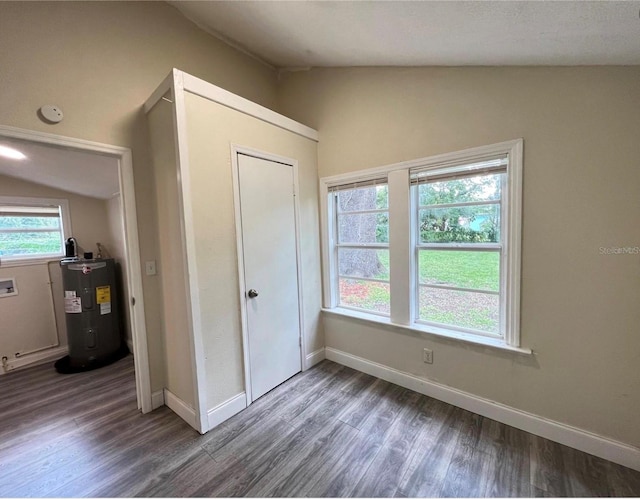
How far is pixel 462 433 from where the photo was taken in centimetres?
175

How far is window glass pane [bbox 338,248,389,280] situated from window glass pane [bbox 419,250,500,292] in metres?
0.35

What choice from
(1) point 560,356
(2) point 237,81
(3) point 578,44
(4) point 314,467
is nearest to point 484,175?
(3) point 578,44

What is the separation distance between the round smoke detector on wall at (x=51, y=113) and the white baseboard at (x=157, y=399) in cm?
210

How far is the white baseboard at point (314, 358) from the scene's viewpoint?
263cm

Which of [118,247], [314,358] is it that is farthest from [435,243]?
[118,247]

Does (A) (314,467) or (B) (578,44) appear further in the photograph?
(A) (314,467)

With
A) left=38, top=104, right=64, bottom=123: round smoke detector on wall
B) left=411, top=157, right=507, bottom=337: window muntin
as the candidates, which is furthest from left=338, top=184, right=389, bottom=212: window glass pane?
left=38, top=104, right=64, bottom=123: round smoke detector on wall

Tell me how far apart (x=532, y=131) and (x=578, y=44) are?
1.49 ft

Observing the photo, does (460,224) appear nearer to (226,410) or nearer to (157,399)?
(226,410)

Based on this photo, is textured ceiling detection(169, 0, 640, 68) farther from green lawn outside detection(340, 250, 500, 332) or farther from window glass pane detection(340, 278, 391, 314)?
window glass pane detection(340, 278, 391, 314)

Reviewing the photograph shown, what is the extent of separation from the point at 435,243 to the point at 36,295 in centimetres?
450

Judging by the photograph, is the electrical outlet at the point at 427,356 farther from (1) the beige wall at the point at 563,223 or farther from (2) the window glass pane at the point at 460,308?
(2) the window glass pane at the point at 460,308

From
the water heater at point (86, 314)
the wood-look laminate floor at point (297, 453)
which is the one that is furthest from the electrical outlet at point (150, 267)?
the water heater at point (86, 314)

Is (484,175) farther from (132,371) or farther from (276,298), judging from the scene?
(132,371)
